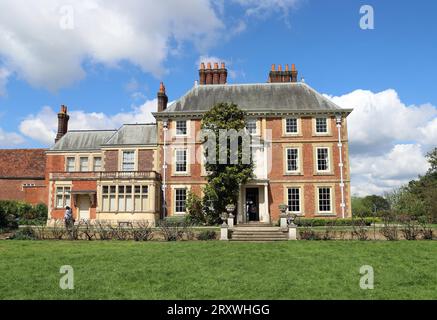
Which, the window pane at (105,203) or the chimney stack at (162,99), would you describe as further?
the chimney stack at (162,99)

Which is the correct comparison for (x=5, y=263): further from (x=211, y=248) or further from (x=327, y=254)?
(x=327, y=254)

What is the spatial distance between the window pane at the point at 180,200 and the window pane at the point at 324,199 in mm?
10403

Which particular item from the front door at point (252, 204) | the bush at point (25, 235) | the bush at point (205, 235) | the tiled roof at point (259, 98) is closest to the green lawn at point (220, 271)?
the bush at point (205, 235)

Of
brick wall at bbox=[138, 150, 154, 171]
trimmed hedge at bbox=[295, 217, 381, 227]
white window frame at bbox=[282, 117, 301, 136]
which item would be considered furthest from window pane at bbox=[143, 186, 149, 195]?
white window frame at bbox=[282, 117, 301, 136]

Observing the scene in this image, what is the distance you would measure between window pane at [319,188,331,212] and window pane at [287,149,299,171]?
2.62 metres

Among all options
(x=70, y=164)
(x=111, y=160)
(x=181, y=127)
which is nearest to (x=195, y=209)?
(x=181, y=127)

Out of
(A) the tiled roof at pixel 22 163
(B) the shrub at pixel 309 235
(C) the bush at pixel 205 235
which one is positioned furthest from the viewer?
(A) the tiled roof at pixel 22 163

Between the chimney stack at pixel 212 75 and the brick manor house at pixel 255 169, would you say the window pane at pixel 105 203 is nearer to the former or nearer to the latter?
the brick manor house at pixel 255 169

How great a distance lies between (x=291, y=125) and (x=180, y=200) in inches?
413

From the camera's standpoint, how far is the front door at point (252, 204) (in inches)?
1128

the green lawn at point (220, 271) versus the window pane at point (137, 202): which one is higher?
the window pane at point (137, 202)

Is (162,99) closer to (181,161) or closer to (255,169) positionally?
(181,161)

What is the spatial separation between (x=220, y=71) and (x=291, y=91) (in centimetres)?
647

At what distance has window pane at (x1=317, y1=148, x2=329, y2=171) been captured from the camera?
96.2 ft
